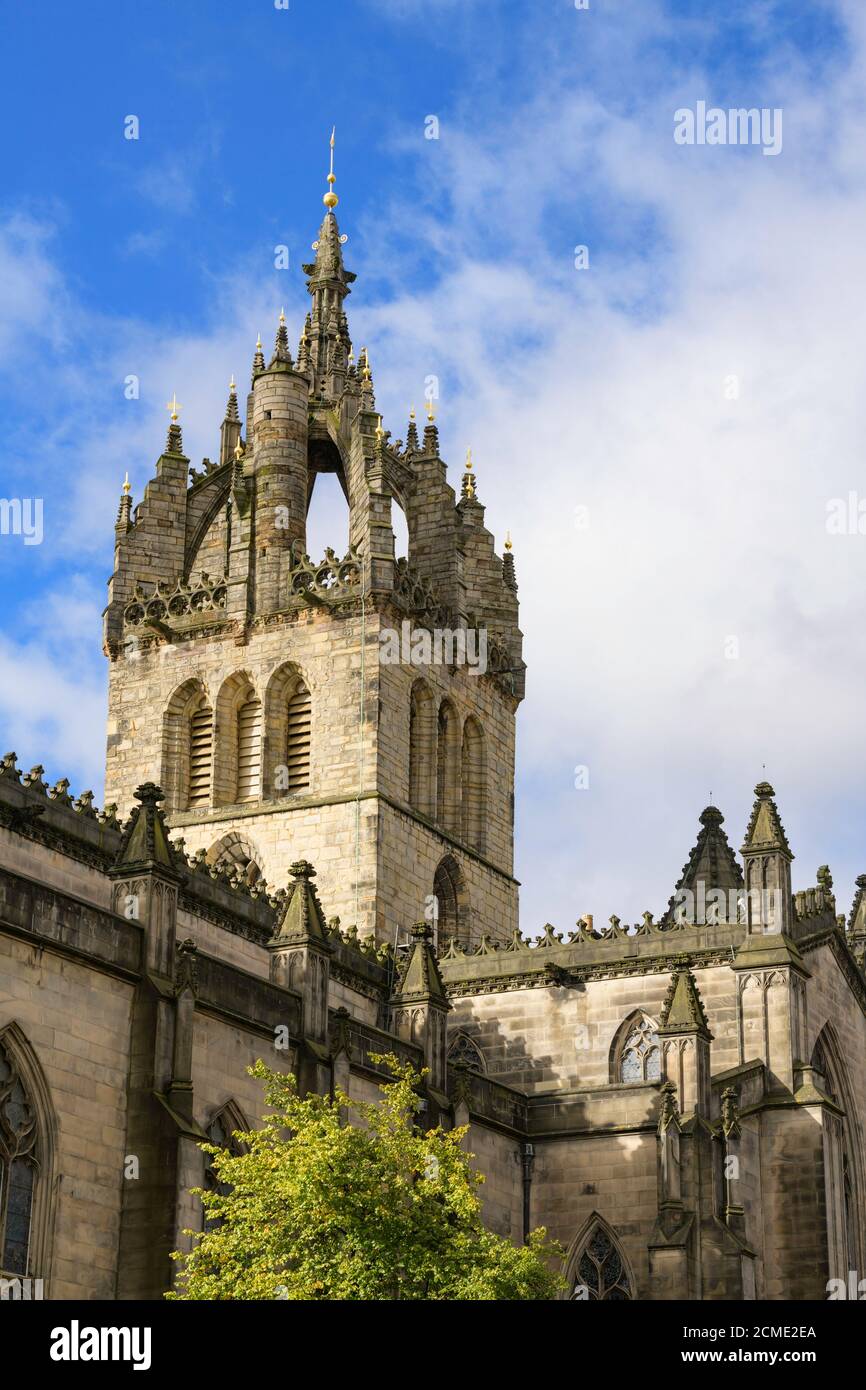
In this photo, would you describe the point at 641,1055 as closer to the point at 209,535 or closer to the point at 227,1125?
the point at 227,1125

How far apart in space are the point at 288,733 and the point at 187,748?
2.82m

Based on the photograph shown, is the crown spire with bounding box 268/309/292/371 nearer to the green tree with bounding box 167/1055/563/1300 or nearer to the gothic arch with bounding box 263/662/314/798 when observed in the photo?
the gothic arch with bounding box 263/662/314/798

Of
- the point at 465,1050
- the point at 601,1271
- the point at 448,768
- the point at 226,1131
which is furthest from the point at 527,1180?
the point at 448,768

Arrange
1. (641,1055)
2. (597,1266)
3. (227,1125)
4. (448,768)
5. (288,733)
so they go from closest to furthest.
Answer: (227,1125), (597,1266), (641,1055), (288,733), (448,768)

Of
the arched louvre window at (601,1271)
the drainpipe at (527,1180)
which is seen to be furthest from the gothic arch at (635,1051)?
the arched louvre window at (601,1271)

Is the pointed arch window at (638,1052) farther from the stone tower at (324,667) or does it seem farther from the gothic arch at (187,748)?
the gothic arch at (187,748)

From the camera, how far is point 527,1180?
4459cm

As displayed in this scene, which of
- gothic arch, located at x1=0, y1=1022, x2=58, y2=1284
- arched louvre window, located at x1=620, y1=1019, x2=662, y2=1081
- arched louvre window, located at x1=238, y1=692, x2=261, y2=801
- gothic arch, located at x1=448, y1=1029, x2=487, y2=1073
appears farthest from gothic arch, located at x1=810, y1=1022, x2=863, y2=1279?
gothic arch, located at x1=0, y1=1022, x2=58, y2=1284

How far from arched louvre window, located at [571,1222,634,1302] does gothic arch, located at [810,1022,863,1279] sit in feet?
13.3

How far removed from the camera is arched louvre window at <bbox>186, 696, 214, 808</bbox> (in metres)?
58.3

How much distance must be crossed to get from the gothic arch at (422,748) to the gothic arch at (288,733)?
2798mm

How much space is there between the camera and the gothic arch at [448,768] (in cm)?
6009
